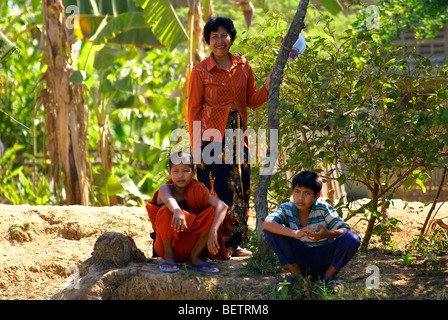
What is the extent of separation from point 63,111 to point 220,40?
3108 millimetres

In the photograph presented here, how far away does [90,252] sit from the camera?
496 cm

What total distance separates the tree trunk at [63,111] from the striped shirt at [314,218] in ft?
12.4

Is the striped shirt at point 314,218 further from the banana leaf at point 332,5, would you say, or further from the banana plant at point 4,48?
the banana leaf at point 332,5

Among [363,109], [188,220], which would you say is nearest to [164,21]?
[363,109]

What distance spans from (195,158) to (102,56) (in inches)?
170

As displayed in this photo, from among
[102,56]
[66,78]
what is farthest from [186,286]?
[102,56]

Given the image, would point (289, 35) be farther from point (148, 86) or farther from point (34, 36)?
point (34, 36)

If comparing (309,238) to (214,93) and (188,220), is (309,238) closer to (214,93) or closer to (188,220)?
(188,220)

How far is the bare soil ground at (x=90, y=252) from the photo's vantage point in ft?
11.4

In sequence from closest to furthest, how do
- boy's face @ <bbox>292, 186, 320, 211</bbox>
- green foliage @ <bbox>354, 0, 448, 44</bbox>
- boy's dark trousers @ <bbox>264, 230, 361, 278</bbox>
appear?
green foliage @ <bbox>354, 0, 448, 44</bbox>
boy's dark trousers @ <bbox>264, 230, 361, 278</bbox>
boy's face @ <bbox>292, 186, 320, 211</bbox>

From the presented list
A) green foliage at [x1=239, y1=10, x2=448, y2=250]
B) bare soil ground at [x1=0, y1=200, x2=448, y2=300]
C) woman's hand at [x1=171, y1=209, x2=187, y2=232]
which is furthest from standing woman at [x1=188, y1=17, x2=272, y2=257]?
woman's hand at [x1=171, y1=209, x2=187, y2=232]

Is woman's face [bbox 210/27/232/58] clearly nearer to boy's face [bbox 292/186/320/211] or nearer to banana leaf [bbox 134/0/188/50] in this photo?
boy's face [bbox 292/186/320/211]

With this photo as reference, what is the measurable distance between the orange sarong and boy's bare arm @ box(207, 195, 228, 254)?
0.10 ft

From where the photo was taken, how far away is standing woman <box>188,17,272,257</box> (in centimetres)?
402
